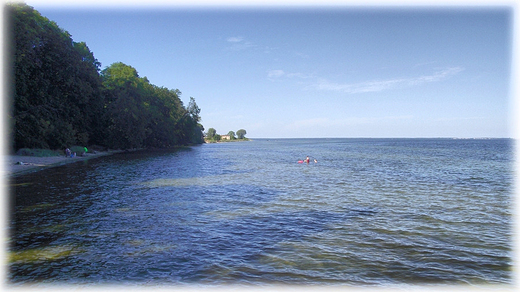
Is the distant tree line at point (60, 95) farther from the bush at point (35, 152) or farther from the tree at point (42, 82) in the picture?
the bush at point (35, 152)

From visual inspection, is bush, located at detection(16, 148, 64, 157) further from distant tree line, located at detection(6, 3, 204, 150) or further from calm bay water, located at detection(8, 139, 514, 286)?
calm bay water, located at detection(8, 139, 514, 286)

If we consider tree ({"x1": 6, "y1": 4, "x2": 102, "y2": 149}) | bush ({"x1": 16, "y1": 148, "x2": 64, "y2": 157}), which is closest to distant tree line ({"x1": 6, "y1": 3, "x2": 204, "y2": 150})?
tree ({"x1": 6, "y1": 4, "x2": 102, "y2": 149})

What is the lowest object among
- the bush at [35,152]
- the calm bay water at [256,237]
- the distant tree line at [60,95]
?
the calm bay water at [256,237]

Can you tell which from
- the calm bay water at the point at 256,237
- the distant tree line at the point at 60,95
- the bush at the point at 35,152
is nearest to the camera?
the calm bay water at the point at 256,237

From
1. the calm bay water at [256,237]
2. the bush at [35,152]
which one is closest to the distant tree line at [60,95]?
the bush at [35,152]

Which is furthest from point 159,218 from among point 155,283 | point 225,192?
point 225,192

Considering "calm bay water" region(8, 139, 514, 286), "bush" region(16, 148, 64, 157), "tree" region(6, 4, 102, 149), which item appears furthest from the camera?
"bush" region(16, 148, 64, 157)

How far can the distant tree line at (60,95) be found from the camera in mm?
33656

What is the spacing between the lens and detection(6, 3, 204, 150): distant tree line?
33.7 meters

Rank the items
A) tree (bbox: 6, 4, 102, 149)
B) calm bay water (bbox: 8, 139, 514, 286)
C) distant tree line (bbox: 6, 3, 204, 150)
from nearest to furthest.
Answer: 1. calm bay water (bbox: 8, 139, 514, 286)
2. tree (bbox: 6, 4, 102, 149)
3. distant tree line (bbox: 6, 3, 204, 150)

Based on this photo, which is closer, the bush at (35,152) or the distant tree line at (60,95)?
the distant tree line at (60,95)

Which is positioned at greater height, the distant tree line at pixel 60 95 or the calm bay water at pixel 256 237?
the distant tree line at pixel 60 95

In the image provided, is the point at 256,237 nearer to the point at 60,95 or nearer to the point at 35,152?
the point at 35,152

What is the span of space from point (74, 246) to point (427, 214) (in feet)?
48.6
